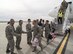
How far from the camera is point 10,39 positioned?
988 centimetres

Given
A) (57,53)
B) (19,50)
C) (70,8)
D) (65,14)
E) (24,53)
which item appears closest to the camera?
(57,53)

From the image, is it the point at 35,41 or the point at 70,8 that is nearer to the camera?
the point at 35,41

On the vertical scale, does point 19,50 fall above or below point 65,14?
below

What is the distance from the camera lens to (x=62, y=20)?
77.8 feet

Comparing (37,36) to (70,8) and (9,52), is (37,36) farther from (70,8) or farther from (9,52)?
(70,8)

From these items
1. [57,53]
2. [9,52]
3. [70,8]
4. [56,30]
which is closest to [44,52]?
[57,53]

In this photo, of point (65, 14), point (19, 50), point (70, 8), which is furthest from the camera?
point (70, 8)

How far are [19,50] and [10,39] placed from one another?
5.89ft

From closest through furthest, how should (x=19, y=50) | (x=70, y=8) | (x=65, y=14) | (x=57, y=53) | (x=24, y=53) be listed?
1. (x=57, y=53)
2. (x=24, y=53)
3. (x=19, y=50)
4. (x=65, y=14)
5. (x=70, y=8)

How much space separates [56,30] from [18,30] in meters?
11.9

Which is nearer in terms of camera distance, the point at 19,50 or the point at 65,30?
the point at 19,50

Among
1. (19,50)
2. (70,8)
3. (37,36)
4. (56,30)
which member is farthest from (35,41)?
(70,8)

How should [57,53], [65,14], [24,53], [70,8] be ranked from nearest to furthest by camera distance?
[57,53], [24,53], [65,14], [70,8]

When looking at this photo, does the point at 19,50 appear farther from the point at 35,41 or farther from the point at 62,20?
the point at 62,20
